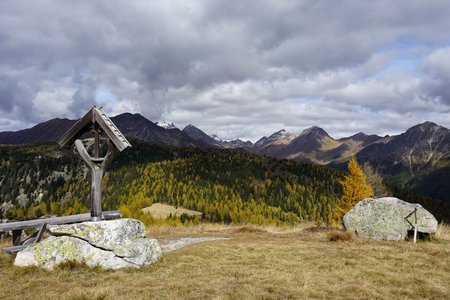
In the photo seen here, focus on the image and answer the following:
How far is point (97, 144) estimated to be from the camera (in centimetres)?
1827

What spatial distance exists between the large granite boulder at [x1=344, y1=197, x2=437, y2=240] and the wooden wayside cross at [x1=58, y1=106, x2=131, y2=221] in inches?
734

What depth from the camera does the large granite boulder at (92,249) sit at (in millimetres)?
14977

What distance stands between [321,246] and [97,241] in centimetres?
1283

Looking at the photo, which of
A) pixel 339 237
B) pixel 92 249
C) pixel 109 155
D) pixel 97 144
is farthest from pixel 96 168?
pixel 339 237

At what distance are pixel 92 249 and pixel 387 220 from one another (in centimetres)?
2072

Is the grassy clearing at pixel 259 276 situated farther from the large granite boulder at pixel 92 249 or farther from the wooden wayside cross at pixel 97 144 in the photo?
the wooden wayside cross at pixel 97 144

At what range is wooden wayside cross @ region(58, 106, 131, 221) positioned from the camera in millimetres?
17875

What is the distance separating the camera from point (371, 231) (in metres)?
25.9

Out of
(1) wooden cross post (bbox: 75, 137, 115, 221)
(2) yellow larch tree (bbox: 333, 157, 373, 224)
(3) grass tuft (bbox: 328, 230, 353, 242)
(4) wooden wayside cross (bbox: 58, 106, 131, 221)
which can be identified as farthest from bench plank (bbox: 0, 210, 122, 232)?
(2) yellow larch tree (bbox: 333, 157, 373, 224)

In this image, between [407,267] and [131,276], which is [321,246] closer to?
[407,267]

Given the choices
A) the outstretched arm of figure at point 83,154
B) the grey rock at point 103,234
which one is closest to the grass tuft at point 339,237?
the grey rock at point 103,234

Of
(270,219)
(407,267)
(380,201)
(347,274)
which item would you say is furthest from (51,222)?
(270,219)

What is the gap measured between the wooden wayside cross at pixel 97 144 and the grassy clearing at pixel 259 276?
411 cm

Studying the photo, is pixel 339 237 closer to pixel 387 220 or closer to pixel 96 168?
pixel 387 220
